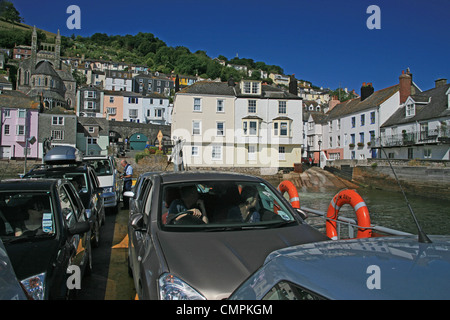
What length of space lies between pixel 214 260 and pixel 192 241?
45 cm

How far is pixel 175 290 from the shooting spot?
2.74m

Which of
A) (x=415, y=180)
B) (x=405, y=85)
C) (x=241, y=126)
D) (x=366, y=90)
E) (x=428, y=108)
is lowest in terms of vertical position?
(x=415, y=180)

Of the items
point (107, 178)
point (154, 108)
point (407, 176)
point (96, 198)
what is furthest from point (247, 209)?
point (154, 108)

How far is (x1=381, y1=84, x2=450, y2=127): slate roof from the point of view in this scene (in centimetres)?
3716

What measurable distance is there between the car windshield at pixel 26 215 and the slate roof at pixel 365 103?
47.7 metres

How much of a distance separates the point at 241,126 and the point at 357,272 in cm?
4394

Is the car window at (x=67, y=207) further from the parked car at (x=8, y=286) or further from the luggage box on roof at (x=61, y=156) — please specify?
the luggage box on roof at (x=61, y=156)

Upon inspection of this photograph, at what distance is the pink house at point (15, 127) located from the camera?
54906mm

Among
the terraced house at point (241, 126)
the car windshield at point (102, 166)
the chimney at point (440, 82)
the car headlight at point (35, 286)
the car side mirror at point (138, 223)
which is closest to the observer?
the car headlight at point (35, 286)

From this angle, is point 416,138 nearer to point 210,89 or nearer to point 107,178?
point 210,89

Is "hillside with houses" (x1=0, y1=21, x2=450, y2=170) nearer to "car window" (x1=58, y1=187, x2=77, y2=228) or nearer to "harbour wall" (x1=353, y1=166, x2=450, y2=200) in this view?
"harbour wall" (x1=353, y1=166, x2=450, y2=200)

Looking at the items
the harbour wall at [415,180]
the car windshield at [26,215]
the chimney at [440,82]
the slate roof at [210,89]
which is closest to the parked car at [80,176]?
the car windshield at [26,215]

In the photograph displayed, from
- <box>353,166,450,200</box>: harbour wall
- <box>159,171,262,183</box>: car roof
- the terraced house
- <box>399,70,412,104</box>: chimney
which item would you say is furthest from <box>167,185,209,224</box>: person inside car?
<box>399,70,412,104</box>: chimney
